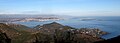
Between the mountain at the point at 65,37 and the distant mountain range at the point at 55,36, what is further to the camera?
the distant mountain range at the point at 55,36

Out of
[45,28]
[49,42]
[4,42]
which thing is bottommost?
[45,28]

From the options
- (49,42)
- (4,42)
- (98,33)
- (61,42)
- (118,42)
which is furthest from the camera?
(98,33)

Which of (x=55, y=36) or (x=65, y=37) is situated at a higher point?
(x=55, y=36)

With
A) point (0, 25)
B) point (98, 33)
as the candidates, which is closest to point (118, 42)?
point (98, 33)

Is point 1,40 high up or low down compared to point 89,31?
up

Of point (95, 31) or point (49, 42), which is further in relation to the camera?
point (95, 31)

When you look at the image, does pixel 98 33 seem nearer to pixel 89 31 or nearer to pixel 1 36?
pixel 89 31

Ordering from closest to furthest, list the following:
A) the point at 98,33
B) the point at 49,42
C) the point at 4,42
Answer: the point at 4,42
the point at 49,42
the point at 98,33

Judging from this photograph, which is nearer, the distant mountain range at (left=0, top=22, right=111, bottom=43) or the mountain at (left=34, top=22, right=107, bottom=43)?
the mountain at (left=34, top=22, right=107, bottom=43)

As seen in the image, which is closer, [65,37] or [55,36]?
[55,36]

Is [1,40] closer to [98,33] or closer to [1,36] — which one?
[1,36]
